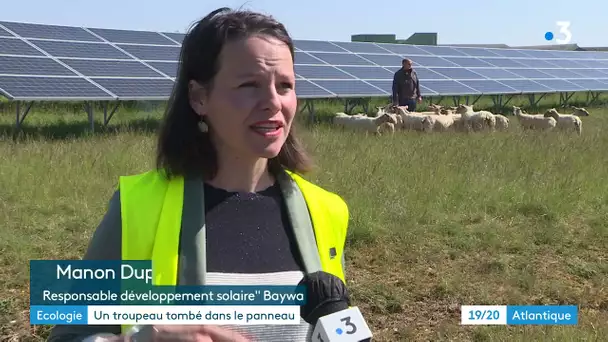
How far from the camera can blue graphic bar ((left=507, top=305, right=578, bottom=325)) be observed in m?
3.46

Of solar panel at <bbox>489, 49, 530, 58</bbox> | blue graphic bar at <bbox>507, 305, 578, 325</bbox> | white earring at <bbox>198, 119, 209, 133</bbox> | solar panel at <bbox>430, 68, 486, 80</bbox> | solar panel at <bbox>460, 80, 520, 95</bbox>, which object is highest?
white earring at <bbox>198, 119, 209, 133</bbox>

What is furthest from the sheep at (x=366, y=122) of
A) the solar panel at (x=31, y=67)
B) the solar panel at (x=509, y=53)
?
the solar panel at (x=509, y=53)

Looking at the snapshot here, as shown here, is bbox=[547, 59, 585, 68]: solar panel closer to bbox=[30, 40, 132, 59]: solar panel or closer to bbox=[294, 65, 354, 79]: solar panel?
bbox=[294, 65, 354, 79]: solar panel

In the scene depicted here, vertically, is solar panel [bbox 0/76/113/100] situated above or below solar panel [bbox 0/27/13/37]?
below

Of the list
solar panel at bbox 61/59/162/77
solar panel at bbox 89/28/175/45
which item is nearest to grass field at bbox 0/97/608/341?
solar panel at bbox 61/59/162/77

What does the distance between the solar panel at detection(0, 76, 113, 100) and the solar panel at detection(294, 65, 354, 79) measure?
531cm

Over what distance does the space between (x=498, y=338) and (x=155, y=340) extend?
2580 millimetres

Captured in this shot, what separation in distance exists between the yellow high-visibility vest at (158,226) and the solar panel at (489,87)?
16.3 m

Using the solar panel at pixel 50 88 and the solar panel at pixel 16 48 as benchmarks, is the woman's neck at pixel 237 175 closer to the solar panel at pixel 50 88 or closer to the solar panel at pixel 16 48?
the solar panel at pixel 50 88

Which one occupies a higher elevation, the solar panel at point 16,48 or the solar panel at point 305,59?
the solar panel at point 16,48

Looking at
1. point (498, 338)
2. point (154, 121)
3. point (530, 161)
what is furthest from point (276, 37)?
point (154, 121)

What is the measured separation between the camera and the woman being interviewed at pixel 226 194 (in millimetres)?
1246

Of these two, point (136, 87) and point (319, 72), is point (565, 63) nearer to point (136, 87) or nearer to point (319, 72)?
point (319, 72)

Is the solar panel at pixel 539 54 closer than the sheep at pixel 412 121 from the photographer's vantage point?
No
